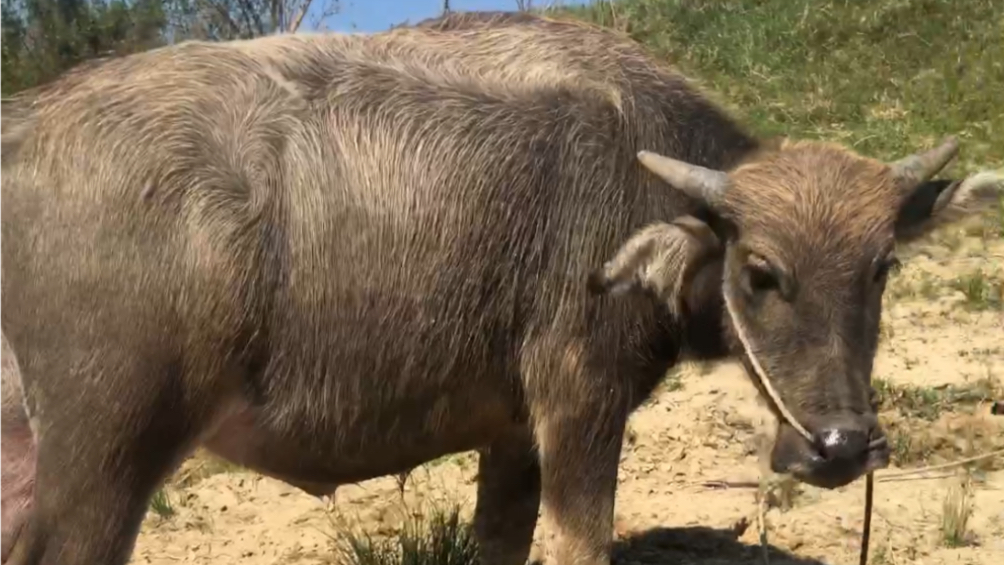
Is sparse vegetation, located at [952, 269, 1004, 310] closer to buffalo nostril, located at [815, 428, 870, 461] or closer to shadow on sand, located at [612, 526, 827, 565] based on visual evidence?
shadow on sand, located at [612, 526, 827, 565]

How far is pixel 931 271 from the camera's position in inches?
384

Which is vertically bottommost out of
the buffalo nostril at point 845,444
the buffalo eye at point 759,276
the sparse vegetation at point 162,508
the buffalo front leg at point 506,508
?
the sparse vegetation at point 162,508

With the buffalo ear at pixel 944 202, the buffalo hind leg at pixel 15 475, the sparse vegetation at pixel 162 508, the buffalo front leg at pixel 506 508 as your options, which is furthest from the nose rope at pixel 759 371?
the sparse vegetation at pixel 162 508

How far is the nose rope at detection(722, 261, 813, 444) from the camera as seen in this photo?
4.56 metres

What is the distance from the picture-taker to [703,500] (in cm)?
725

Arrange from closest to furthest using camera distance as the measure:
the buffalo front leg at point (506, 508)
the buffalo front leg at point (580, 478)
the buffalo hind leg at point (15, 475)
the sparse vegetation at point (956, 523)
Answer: the buffalo hind leg at point (15, 475) < the buffalo front leg at point (580, 478) < the buffalo front leg at point (506, 508) < the sparse vegetation at point (956, 523)

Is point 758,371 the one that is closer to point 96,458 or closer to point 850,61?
point 96,458

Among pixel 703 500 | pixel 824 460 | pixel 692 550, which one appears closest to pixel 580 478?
pixel 824 460

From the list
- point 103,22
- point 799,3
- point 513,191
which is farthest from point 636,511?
point 103,22

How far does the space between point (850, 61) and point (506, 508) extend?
9421 mm

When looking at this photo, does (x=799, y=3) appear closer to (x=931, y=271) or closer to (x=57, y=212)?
(x=931, y=271)

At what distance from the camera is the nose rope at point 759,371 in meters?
4.56

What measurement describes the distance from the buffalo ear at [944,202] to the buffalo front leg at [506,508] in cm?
193

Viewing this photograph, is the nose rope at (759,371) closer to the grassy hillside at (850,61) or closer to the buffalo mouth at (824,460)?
the buffalo mouth at (824,460)
